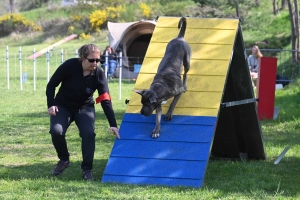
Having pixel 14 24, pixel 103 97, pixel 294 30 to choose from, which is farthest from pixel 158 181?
pixel 14 24

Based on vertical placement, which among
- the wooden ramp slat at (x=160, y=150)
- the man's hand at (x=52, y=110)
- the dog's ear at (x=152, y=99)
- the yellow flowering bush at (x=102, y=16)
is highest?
the dog's ear at (x=152, y=99)

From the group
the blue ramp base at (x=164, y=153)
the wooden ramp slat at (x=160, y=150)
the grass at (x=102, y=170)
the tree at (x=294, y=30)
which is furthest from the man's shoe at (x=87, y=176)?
the tree at (x=294, y=30)

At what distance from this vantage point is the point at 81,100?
659 centimetres

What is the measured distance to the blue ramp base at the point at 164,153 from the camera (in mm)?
6227

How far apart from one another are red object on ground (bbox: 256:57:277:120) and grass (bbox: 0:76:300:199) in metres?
0.28

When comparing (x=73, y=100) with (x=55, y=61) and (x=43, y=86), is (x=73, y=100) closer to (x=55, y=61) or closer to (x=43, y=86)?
(x=43, y=86)

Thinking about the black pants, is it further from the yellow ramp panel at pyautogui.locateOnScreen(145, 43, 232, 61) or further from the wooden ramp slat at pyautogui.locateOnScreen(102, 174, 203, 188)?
the yellow ramp panel at pyautogui.locateOnScreen(145, 43, 232, 61)

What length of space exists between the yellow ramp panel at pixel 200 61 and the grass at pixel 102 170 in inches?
32.2

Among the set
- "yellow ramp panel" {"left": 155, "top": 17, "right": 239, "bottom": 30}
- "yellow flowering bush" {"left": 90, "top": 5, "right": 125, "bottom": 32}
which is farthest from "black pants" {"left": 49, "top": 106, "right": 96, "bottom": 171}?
"yellow flowering bush" {"left": 90, "top": 5, "right": 125, "bottom": 32}

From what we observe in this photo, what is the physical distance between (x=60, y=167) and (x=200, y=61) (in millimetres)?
2027

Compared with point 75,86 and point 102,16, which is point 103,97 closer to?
point 75,86

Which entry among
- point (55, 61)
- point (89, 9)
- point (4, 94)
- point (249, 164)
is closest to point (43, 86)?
point (4, 94)

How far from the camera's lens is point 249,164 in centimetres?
765

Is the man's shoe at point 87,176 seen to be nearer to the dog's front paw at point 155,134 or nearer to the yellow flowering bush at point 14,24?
the dog's front paw at point 155,134
